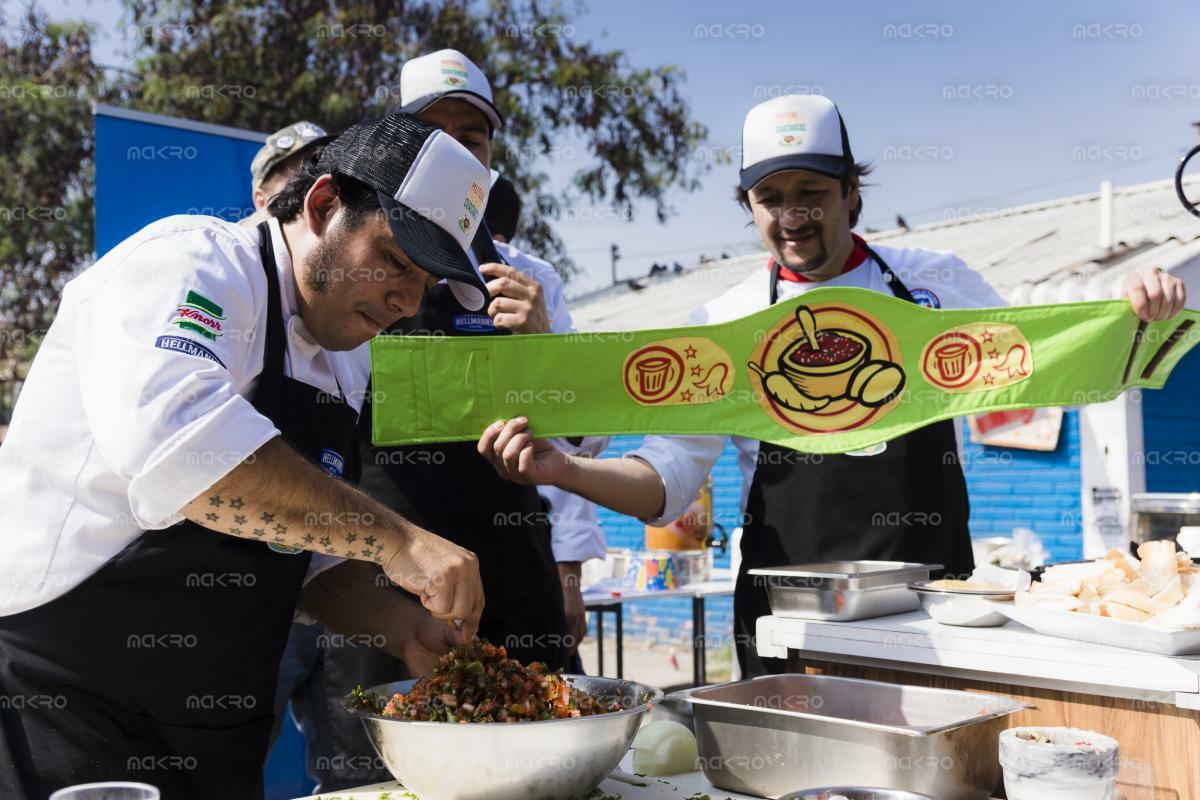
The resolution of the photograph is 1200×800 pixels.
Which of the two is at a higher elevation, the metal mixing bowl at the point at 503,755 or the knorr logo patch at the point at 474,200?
the knorr logo patch at the point at 474,200

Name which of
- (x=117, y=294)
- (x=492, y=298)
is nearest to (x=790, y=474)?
(x=492, y=298)

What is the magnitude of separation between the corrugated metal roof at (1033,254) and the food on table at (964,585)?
4807mm

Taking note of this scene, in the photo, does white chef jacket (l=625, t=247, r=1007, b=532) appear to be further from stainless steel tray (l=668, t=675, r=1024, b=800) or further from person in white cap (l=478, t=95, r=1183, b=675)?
stainless steel tray (l=668, t=675, r=1024, b=800)

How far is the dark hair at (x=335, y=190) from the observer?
2.16 meters

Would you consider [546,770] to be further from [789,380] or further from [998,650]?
[789,380]

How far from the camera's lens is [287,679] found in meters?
4.23

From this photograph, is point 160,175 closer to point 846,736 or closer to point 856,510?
point 856,510

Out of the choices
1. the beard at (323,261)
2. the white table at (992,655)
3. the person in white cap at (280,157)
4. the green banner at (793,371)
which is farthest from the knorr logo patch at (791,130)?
the person in white cap at (280,157)

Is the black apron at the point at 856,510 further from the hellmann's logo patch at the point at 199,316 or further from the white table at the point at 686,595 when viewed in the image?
the white table at the point at 686,595

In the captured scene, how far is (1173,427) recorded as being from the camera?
8.76 meters

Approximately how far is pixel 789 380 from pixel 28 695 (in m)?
1.96

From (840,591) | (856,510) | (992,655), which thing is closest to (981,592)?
(992,655)

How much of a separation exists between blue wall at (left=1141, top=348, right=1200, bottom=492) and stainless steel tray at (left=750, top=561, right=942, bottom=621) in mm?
7010

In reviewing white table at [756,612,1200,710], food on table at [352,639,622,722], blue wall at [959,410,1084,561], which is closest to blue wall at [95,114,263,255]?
food on table at [352,639,622,722]
